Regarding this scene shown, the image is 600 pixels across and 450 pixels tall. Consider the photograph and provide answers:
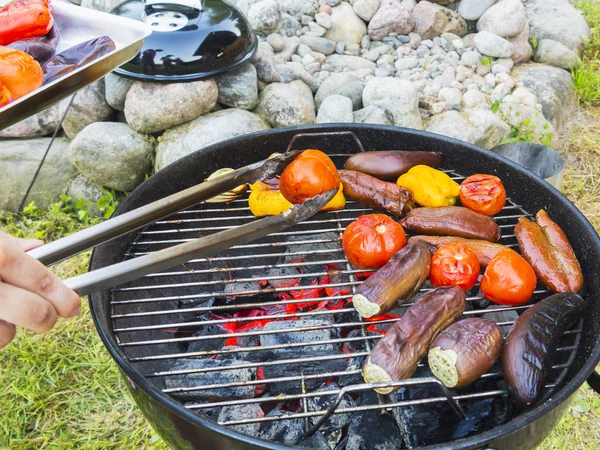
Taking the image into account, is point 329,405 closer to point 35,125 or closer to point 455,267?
point 455,267

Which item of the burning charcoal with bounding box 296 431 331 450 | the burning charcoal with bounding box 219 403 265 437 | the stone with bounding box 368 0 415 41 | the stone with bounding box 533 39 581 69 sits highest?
the stone with bounding box 368 0 415 41

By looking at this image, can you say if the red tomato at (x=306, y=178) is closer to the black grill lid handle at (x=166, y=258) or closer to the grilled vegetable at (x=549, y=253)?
the black grill lid handle at (x=166, y=258)

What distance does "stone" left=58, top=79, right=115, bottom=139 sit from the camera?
4148mm

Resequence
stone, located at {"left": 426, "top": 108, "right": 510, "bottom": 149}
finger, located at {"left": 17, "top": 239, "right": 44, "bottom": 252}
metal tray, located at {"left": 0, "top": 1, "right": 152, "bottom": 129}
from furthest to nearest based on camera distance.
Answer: stone, located at {"left": 426, "top": 108, "right": 510, "bottom": 149}
metal tray, located at {"left": 0, "top": 1, "right": 152, "bottom": 129}
finger, located at {"left": 17, "top": 239, "right": 44, "bottom": 252}

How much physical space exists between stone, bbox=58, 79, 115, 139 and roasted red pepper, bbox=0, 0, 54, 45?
4.07 feet

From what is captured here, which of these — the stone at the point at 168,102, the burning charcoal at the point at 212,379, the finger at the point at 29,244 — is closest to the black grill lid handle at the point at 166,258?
the finger at the point at 29,244

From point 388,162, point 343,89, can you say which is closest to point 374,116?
point 343,89

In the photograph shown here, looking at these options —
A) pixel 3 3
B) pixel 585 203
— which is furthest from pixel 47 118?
pixel 585 203

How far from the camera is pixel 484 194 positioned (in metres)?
2.50

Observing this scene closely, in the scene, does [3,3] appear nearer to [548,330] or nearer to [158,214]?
[158,214]

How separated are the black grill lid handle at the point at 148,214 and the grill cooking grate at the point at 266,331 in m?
0.33

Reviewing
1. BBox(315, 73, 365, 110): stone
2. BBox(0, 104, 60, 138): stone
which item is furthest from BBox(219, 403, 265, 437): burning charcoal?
BBox(0, 104, 60, 138): stone

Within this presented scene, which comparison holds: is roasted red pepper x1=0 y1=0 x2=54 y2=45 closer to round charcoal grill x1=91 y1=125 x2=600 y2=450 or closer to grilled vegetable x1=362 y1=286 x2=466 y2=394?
round charcoal grill x1=91 y1=125 x2=600 y2=450

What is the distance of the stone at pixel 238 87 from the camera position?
3.96 m
